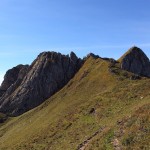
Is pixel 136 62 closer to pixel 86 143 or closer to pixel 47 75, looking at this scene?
pixel 47 75

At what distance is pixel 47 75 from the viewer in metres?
133

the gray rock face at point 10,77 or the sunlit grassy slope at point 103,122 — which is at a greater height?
the gray rock face at point 10,77

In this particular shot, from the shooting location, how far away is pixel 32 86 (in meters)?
132

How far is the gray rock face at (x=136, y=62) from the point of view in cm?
13450

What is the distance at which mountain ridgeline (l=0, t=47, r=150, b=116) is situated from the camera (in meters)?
130

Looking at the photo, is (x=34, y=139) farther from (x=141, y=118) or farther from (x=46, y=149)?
(x=141, y=118)

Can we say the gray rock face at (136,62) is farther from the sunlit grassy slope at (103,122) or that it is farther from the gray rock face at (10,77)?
the gray rock face at (10,77)

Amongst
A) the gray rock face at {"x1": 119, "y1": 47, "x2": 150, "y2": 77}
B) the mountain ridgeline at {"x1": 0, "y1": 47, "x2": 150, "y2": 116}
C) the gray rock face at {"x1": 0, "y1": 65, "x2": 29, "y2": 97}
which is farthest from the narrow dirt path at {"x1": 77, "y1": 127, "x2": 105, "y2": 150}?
the gray rock face at {"x1": 0, "y1": 65, "x2": 29, "y2": 97}

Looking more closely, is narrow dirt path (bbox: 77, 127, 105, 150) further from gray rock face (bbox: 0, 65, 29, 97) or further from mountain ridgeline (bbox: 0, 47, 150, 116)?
gray rock face (bbox: 0, 65, 29, 97)

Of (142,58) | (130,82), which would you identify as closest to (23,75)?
(142,58)

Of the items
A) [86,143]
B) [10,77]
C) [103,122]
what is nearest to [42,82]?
[10,77]

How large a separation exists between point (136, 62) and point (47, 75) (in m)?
40.8

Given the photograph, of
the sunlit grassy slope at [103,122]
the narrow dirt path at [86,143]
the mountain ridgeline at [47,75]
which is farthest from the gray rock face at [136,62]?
the narrow dirt path at [86,143]

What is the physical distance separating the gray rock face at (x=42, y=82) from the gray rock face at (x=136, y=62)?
20.4m
